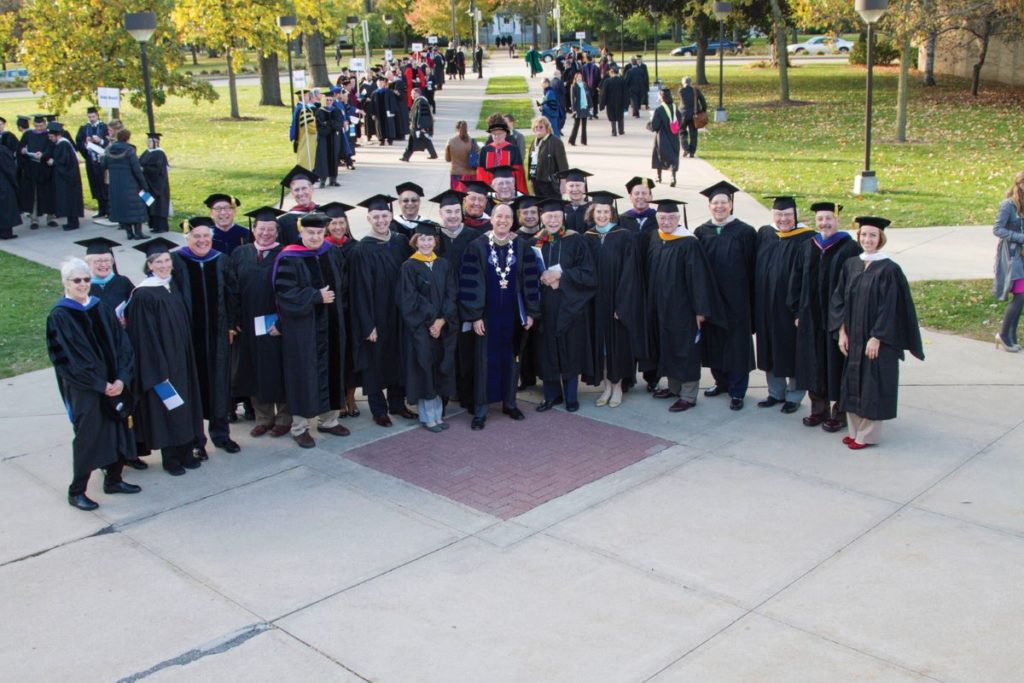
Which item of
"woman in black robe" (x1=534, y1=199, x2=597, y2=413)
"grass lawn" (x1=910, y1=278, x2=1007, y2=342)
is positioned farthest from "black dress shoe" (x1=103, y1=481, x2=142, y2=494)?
"grass lawn" (x1=910, y1=278, x2=1007, y2=342)

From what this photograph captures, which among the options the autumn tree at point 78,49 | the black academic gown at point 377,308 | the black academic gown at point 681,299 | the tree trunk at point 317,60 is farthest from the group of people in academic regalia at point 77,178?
the tree trunk at point 317,60

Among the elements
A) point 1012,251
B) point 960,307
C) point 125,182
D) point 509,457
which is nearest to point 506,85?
point 125,182

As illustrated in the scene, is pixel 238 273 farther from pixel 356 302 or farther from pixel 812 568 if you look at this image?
pixel 812 568

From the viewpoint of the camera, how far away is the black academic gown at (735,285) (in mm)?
9289

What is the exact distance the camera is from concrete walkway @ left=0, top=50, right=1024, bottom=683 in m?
5.68

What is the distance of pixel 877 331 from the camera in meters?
8.10

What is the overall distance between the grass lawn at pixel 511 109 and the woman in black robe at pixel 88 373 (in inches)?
913

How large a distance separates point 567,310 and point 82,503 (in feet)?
13.4

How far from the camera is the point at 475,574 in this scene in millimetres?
6559

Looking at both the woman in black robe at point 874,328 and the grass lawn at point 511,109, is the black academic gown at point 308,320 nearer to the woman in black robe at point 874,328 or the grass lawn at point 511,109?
the woman in black robe at point 874,328

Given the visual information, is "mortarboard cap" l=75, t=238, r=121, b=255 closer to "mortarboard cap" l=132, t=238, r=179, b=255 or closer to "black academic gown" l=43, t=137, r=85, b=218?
"mortarboard cap" l=132, t=238, r=179, b=255

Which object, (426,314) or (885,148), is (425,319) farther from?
(885,148)

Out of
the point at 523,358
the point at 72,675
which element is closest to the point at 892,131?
the point at 523,358

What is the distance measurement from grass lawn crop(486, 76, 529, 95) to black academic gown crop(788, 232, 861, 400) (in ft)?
118
